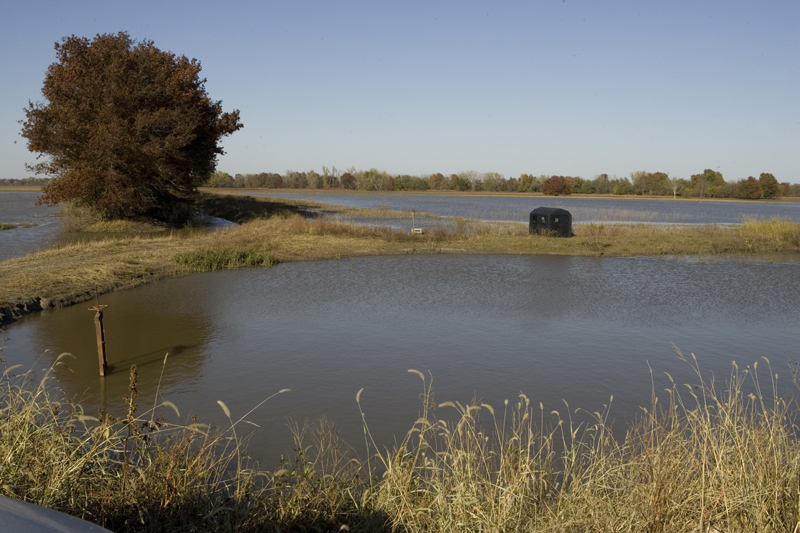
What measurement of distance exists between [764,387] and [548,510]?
633 centimetres

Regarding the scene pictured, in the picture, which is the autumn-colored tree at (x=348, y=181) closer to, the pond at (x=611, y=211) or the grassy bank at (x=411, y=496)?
the pond at (x=611, y=211)

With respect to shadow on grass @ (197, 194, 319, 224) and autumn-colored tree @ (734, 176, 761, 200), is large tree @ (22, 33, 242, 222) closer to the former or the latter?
shadow on grass @ (197, 194, 319, 224)

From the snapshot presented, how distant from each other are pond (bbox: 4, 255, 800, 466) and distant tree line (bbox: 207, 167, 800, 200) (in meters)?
92.9

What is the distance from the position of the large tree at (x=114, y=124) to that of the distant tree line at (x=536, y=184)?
74941 millimetres

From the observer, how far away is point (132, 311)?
Result: 13.0 m

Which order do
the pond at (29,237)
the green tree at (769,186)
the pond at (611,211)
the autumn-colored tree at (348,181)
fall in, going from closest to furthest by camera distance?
the pond at (29,237) → the pond at (611,211) → the green tree at (769,186) → the autumn-colored tree at (348,181)

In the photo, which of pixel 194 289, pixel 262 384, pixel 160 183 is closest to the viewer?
pixel 262 384

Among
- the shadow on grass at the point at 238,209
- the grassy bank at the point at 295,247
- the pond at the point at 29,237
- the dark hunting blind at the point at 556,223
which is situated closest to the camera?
the grassy bank at the point at 295,247

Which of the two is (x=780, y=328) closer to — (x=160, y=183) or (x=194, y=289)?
(x=194, y=289)

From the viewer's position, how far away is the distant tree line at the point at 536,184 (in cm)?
10000

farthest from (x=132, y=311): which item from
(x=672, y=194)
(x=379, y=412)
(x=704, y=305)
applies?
(x=672, y=194)

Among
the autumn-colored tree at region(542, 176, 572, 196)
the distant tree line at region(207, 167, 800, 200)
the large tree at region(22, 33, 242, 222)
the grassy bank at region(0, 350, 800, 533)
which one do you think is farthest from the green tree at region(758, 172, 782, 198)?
the grassy bank at region(0, 350, 800, 533)

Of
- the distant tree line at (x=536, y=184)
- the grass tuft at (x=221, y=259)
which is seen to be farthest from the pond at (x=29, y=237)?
the distant tree line at (x=536, y=184)

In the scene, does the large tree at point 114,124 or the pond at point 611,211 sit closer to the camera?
the large tree at point 114,124
